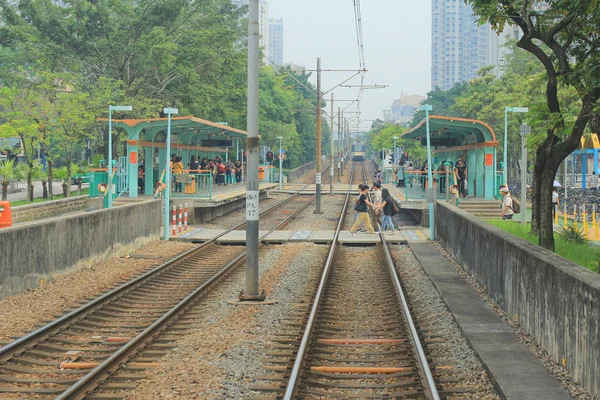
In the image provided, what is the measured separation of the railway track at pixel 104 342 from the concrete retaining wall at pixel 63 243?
1.52 metres

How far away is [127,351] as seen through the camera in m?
9.12

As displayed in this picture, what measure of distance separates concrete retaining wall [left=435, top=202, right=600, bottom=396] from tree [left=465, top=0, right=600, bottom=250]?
1.10 metres

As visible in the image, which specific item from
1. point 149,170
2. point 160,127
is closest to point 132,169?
point 149,170

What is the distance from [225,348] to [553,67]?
7404 millimetres

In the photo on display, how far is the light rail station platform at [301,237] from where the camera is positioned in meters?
22.5

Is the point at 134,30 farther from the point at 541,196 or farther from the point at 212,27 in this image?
the point at 541,196

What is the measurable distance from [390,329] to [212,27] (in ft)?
133

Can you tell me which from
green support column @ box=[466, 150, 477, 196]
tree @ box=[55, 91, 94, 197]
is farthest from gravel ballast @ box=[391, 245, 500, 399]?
tree @ box=[55, 91, 94, 197]

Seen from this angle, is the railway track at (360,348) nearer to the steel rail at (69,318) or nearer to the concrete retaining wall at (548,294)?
the concrete retaining wall at (548,294)

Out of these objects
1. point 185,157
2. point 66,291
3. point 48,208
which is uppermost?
point 185,157

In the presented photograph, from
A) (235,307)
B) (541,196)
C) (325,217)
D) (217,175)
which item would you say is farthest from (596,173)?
(235,307)

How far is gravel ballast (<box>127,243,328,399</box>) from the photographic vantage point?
303 inches

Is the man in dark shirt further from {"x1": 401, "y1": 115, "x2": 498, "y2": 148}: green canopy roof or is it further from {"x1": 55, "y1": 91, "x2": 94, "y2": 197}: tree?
{"x1": 55, "y1": 91, "x2": 94, "y2": 197}: tree

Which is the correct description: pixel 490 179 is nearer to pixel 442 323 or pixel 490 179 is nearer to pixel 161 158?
pixel 161 158
